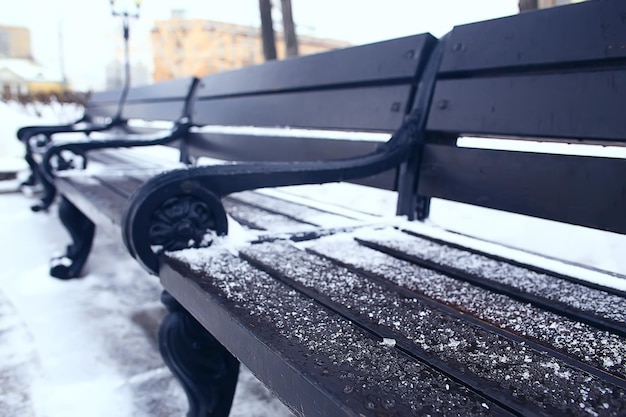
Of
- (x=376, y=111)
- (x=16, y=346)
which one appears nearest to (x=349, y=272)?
(x=376, y=111)

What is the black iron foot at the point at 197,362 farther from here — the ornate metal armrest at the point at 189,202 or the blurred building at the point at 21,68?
the blurred building at the point at 21,68

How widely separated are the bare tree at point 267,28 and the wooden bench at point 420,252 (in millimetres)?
4921

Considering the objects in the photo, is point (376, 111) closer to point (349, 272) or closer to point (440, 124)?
point (440, 124)

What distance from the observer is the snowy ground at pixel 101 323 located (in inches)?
55.0

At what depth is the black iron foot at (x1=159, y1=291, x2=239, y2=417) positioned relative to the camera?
112 centimetres

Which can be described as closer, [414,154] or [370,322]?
[370,322]

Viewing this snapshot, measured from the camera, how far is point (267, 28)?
6535mm

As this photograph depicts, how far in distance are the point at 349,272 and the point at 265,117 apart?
1395 mm

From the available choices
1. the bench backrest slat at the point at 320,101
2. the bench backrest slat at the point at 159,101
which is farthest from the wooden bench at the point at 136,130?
the bench backrest slat at the point at 320,101

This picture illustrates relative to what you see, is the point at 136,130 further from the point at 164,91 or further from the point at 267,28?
the point at 267,28

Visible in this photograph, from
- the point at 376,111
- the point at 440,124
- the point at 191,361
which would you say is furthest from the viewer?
the point at 376,111

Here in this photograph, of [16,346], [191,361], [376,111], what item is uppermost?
[376,111]

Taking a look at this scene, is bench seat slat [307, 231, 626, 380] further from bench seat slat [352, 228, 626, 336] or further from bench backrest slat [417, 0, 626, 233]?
bench backrest slat [417, 0, 626, 233]

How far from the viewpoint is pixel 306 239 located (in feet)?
4.28
